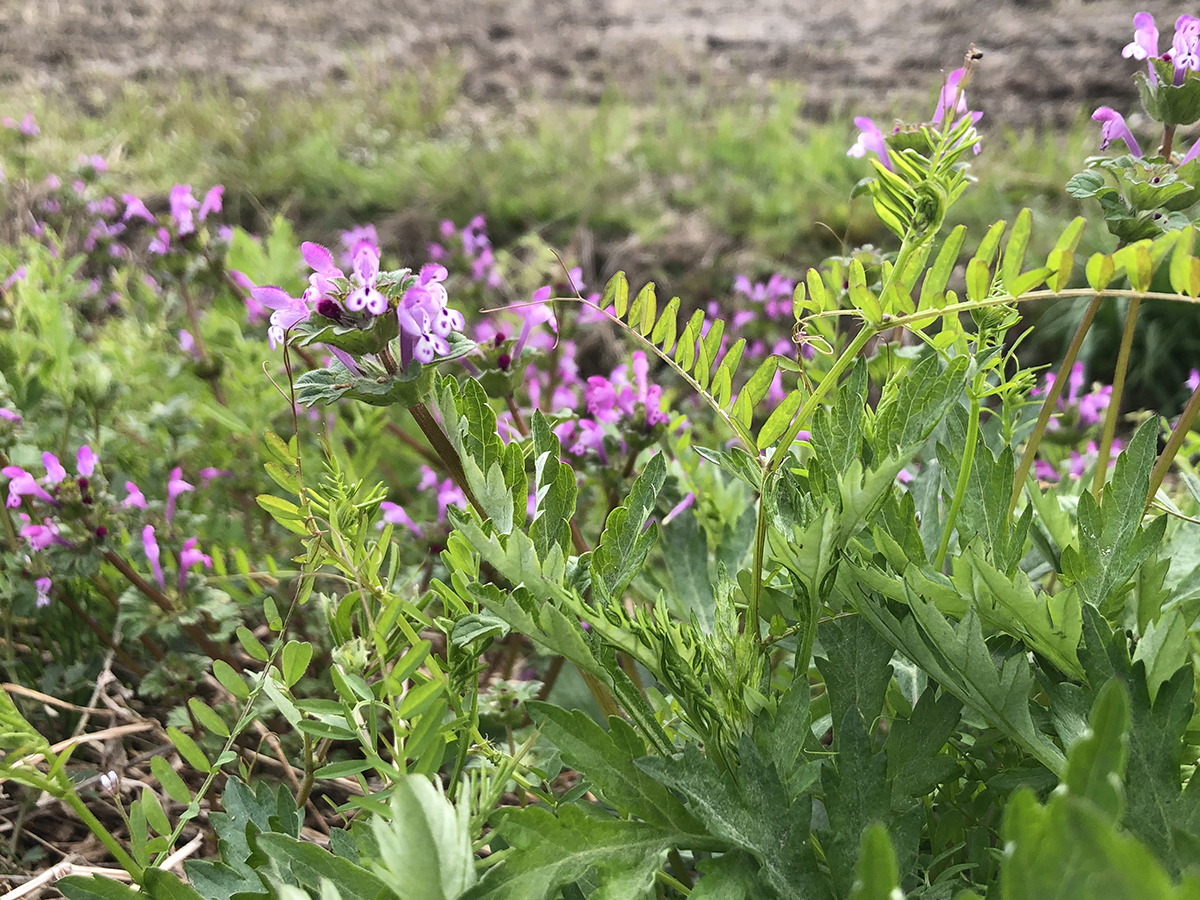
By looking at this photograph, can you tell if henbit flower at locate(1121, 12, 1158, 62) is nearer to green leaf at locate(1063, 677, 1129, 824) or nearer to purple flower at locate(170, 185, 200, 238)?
green leaf at locate(1063, 677, 1129, 824)

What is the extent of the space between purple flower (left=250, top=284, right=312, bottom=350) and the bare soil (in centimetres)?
408

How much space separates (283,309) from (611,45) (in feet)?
20.2

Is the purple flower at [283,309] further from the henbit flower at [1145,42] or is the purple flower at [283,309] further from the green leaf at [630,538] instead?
the henbit flower at [1145,42]

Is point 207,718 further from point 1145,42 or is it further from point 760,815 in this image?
point 1145,42

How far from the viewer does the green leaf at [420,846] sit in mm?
424

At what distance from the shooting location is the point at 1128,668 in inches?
21.1

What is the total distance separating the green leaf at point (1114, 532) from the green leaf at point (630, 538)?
31cm

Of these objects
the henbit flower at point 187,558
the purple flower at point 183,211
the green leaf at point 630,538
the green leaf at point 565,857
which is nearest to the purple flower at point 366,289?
the green leaf at point 630,538

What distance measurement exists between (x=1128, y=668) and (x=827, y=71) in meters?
5.44

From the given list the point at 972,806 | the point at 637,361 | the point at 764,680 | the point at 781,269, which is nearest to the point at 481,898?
the point at 764,680

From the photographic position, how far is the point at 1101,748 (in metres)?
0.39

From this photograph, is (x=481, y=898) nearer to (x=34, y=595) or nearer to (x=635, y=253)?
(x=34, y=595)

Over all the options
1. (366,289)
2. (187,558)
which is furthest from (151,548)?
(366,289)

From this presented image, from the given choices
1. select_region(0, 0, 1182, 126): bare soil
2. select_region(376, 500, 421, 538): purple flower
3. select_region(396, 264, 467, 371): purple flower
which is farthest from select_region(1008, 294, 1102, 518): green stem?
select_region(0, 0, 1182, 126): bare soil
